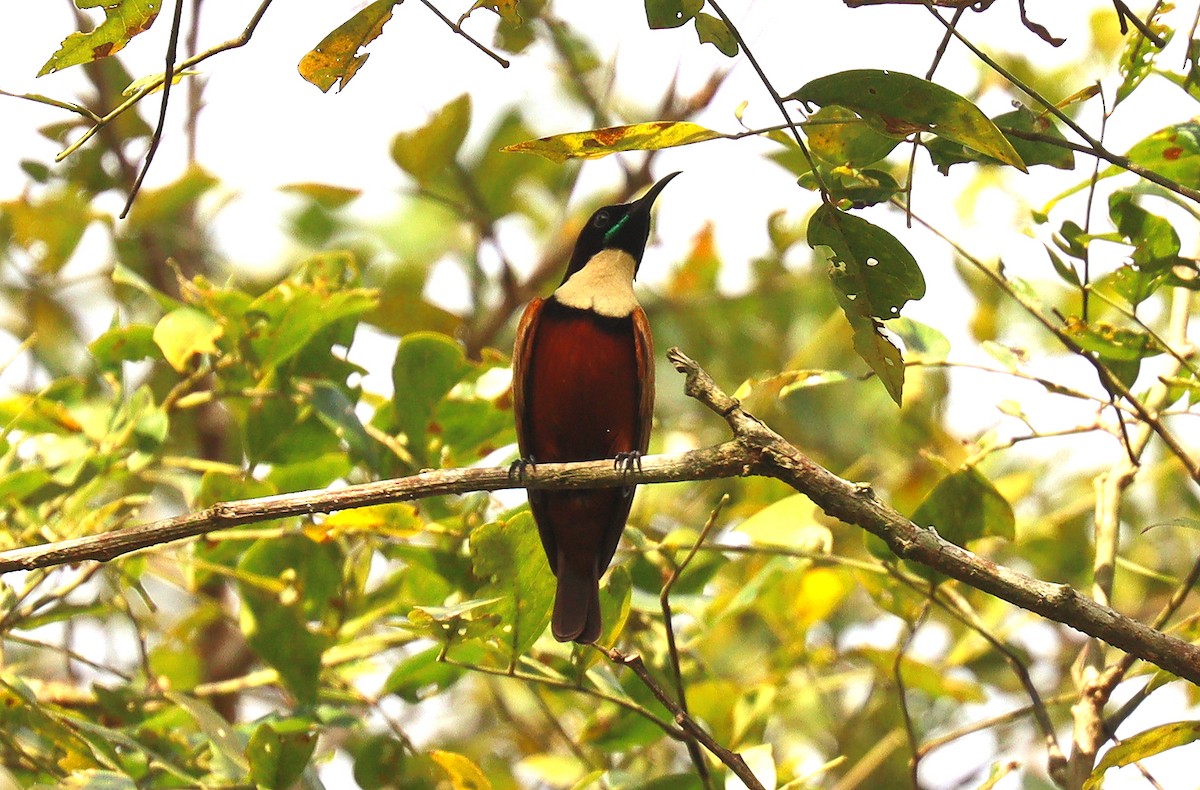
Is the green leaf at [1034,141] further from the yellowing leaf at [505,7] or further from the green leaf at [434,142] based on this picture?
the green leaf at [434,142]

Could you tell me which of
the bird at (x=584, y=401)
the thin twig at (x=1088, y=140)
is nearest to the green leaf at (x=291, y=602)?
the bird at (x=584, y=401)

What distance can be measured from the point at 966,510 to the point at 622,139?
55.3 inches

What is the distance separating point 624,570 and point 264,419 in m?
1.29

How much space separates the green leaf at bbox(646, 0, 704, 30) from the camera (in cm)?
233

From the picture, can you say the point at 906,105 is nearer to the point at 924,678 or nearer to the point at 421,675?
the point at 421,675

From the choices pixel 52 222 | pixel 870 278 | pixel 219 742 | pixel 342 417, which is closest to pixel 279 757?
pixel 219 742

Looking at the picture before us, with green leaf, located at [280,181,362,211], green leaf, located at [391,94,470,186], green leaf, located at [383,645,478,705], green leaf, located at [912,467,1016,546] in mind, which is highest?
green leaf, located at [391,94,470,186]

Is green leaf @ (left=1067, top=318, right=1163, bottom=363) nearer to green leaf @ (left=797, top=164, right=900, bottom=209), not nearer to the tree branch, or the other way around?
green leaf @ (left=797, top=164, right=900, bottom=209)

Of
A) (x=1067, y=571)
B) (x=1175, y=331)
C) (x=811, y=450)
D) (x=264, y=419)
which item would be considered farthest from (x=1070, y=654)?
(x=264, y=419)

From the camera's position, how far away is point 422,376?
12.1ft

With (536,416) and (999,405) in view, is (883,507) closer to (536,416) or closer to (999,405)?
(999,405)

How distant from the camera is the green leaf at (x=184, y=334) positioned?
345 cm

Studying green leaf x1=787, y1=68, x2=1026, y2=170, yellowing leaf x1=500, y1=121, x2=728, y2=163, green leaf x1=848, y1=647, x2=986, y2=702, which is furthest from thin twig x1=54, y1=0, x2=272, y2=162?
green leaf x1=848, y1=647, x2=986, y2=702

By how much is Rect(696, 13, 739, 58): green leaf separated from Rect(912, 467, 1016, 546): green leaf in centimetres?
120
